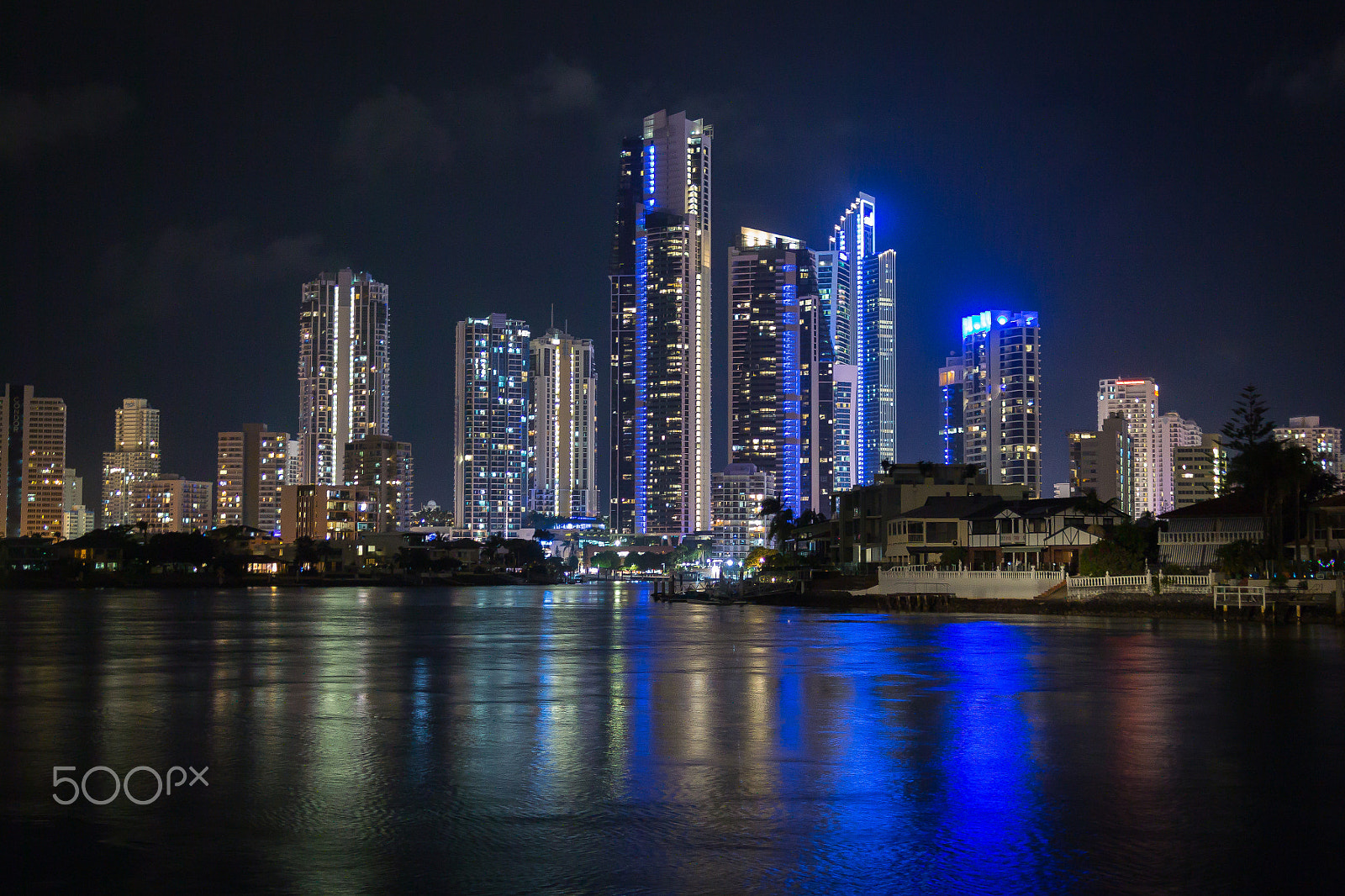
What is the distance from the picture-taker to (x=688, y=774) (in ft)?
60.6

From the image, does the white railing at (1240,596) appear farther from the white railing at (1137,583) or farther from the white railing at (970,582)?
the white railing at (970,582)

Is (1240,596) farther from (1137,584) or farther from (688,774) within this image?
(688,774)

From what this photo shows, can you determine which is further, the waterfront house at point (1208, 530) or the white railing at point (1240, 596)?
the waterfront house at point (1208, 530)

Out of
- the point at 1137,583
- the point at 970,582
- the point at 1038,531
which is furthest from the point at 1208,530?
the point at 970,582

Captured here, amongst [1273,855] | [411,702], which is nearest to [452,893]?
[1273,855]

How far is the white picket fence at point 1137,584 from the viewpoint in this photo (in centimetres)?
6925

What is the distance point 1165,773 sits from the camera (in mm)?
18781

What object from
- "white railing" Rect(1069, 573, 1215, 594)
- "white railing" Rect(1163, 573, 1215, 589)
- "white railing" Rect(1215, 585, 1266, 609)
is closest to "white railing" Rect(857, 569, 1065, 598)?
"white railing" Rect(1069, 573, 1215, 594)

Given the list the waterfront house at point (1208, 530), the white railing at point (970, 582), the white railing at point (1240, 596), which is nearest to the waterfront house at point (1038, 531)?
the white railing at point (970, 582)

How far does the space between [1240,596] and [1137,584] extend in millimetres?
10491

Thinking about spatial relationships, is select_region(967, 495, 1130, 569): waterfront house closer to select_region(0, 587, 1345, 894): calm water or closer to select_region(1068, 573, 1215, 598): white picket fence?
select_region(1068, 573, 1215, 598): white picket fence

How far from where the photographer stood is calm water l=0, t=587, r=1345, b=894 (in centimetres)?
1297

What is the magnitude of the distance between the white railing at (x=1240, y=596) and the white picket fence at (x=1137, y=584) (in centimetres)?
157

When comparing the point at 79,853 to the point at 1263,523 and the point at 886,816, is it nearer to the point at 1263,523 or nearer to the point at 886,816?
the point at 886,816
